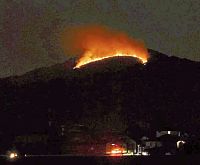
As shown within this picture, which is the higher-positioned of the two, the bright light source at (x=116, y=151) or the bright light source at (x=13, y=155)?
the bright light source at (x=116, y=151)

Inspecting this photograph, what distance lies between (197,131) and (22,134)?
45.1m

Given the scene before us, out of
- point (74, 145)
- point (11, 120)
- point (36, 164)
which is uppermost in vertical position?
point (11, 120)

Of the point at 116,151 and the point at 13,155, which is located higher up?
the point at 116,151

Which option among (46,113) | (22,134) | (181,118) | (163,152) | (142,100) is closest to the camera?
(163,152)

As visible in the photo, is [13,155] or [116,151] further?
[116,151]

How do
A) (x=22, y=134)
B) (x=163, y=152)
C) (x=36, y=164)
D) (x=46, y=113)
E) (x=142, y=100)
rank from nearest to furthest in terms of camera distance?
(x=36, y=164) → (x=163, y=152) → (x=22, y=134) → (x=46, y=113) → (x=142, y=100)

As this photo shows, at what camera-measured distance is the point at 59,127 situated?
506 ft

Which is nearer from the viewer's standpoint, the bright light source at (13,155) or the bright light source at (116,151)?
the bright light source at (13,155)

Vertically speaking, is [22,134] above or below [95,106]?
below

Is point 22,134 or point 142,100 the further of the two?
point 142,100

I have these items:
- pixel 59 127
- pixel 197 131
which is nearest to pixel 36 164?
pixel 59 127

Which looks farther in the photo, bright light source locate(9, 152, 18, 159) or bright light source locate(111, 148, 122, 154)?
bright light source locate(111, 148, 122, 154)

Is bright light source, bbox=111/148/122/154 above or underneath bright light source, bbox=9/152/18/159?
above

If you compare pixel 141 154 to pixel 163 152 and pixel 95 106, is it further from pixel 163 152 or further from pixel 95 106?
pixel 95 106
